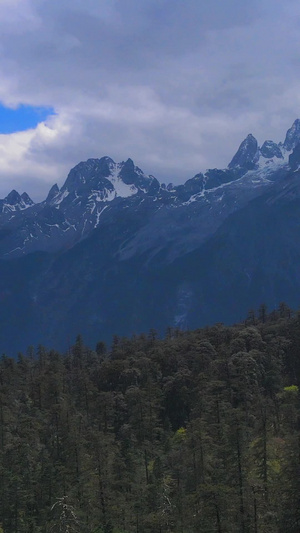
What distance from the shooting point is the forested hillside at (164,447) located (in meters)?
42.0

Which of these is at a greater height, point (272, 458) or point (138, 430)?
point (138, 430)

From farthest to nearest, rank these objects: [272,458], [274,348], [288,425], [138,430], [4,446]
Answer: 1. [274,348]
2. [4,446]
3. [138,430]
4. [288,425]
5. [272,458]

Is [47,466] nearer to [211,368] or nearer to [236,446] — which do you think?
[236,446]

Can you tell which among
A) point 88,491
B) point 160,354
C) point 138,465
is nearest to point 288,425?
point 138,465

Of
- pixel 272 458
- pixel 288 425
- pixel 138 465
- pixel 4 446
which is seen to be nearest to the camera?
pixel 272 458

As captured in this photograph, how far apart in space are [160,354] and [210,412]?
41054 millimetres

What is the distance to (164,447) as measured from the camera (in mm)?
70875

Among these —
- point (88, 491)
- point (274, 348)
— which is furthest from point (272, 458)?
point (274, 348)

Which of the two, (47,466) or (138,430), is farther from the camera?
(138,430)

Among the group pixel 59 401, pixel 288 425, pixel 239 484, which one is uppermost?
pixel 59 401

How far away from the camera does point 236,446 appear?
1725 inches

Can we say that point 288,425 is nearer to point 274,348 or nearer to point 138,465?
point 138,465

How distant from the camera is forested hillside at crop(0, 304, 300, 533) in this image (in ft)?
138

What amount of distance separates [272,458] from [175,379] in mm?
46066
